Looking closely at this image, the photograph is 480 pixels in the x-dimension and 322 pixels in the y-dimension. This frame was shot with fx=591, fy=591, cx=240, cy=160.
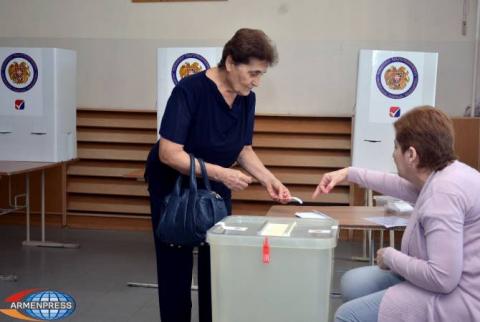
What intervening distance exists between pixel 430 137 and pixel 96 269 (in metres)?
2.92

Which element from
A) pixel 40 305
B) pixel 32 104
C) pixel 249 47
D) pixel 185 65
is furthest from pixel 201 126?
pixel 32 104

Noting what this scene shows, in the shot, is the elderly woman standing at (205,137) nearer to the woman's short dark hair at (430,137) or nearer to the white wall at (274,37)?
the woman's short dark hair at (430,137)

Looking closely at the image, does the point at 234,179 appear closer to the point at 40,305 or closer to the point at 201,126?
the point at 201,126

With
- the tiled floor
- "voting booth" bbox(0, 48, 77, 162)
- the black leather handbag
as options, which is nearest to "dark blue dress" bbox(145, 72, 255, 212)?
the black leather handbag

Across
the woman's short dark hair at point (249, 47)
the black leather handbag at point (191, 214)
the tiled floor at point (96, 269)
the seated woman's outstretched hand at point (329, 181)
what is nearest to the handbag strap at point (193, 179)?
the black leather handbag at point (191, 214)

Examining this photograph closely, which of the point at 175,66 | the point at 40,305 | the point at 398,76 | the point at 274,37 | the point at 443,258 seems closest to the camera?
the point at 443,258

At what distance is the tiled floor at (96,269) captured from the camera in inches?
130

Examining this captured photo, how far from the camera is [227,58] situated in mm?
2057

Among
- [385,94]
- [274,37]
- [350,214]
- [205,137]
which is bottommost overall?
[350,214]

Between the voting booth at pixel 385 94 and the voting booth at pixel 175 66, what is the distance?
1071mm

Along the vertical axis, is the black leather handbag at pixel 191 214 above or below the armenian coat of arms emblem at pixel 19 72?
below

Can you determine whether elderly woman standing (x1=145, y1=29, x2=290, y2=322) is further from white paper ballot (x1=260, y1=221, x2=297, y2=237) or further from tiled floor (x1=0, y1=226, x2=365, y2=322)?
tiled floor (x1=0, y1=226, x2=365, y2=322)

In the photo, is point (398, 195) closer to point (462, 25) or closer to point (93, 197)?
point (462, 25)

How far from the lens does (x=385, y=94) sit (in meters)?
4.03
